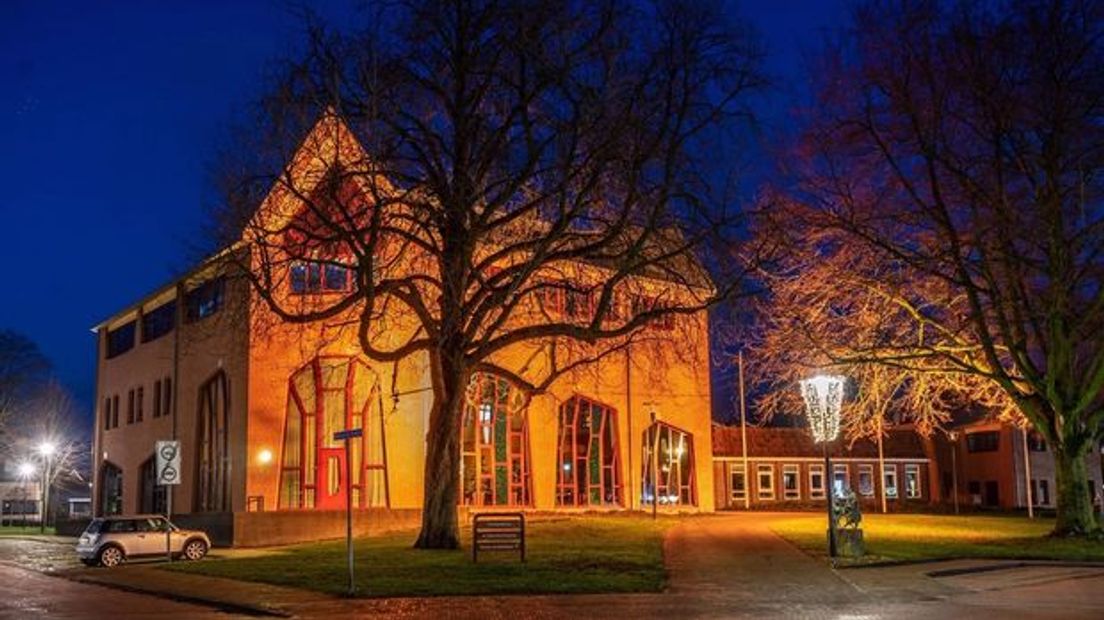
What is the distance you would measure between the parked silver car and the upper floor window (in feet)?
25.1

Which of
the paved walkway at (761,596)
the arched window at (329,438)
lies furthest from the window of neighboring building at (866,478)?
the paved walkway at (761,596)

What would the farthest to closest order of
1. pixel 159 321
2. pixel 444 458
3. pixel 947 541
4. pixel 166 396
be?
pixel 159 321 < pixel 166 396 < pixel 947 541 < pixel 444 458

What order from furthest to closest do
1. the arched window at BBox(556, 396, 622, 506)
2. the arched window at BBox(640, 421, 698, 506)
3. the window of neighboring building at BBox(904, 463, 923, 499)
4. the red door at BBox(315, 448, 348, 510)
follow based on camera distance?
the window of neighboring building at BBox(904, 463, 923, 499) → the arched window at BBox(640, 421, 698, 506) → the arched window at BBox(556, 396, 622, 506) → the red door at BBox(315, 448, 348, 510)

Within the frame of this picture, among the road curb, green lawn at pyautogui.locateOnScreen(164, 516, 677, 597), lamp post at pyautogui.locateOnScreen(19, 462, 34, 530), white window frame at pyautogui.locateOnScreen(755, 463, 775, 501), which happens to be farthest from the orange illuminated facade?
lamp post at pyautogui.locateOnScreen(19, 462, 34, 530)

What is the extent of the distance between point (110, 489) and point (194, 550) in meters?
31.2

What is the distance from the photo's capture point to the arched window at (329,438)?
43.3m

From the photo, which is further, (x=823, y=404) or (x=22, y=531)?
(x=22, y=531)

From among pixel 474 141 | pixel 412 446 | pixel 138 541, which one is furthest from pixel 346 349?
pixel 474 141

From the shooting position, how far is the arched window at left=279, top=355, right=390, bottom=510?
1704 inches

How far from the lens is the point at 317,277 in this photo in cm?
3180

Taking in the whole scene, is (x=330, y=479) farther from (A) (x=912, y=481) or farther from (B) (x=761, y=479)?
(A) (x=912, y=481)

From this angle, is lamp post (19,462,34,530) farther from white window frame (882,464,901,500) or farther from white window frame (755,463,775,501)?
white window frame (882,464,901,500)

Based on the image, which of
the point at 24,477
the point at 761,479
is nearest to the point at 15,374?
the point at 24,477

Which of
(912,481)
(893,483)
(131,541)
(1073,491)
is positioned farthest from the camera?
(912,481)
